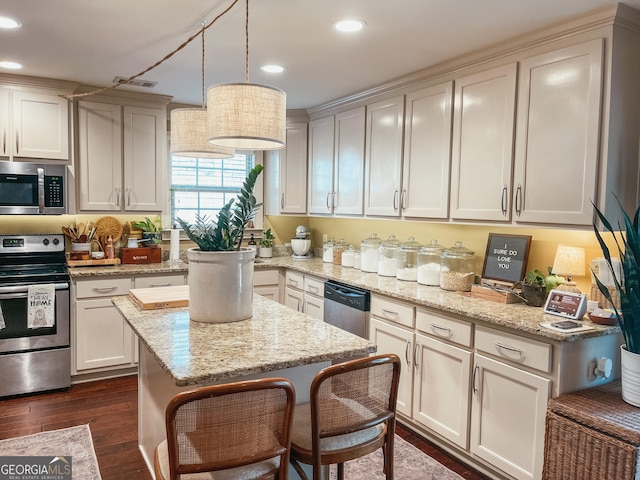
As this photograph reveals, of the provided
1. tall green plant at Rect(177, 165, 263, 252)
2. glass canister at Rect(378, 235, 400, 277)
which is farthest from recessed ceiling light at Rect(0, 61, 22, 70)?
glass canister at Rect(378, 235, 400, 277)

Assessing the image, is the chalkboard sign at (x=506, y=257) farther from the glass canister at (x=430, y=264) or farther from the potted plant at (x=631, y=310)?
the potted plant at (x=631, y=310)

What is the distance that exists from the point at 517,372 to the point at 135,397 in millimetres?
2693

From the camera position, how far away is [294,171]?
4668 millimetres

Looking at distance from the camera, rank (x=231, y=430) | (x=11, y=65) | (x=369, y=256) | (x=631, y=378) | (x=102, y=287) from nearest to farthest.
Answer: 1. (x=231, y=430)
2. (x=631, y=378)
3. (x=11, y=65)
4. (x=102, y=287)
5. (x=369, y=256)

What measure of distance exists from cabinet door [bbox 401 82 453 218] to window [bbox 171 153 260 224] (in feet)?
6.71

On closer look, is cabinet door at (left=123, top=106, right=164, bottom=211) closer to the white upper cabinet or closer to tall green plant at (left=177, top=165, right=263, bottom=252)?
the white upper cabinet

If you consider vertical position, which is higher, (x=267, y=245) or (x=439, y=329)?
(x=267, y=245)

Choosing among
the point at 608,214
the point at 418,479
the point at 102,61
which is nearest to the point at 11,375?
the point at 102,61

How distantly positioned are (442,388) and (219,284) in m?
1.50

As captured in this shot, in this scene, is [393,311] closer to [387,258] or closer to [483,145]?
[387,258]

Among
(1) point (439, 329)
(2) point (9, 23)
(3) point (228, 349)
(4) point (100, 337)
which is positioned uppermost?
(2) point (9, 23)

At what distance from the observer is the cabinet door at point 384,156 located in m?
3.48

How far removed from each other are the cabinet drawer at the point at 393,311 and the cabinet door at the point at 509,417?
0.53 meters

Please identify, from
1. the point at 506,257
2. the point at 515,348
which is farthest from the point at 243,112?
the point at 506,257
